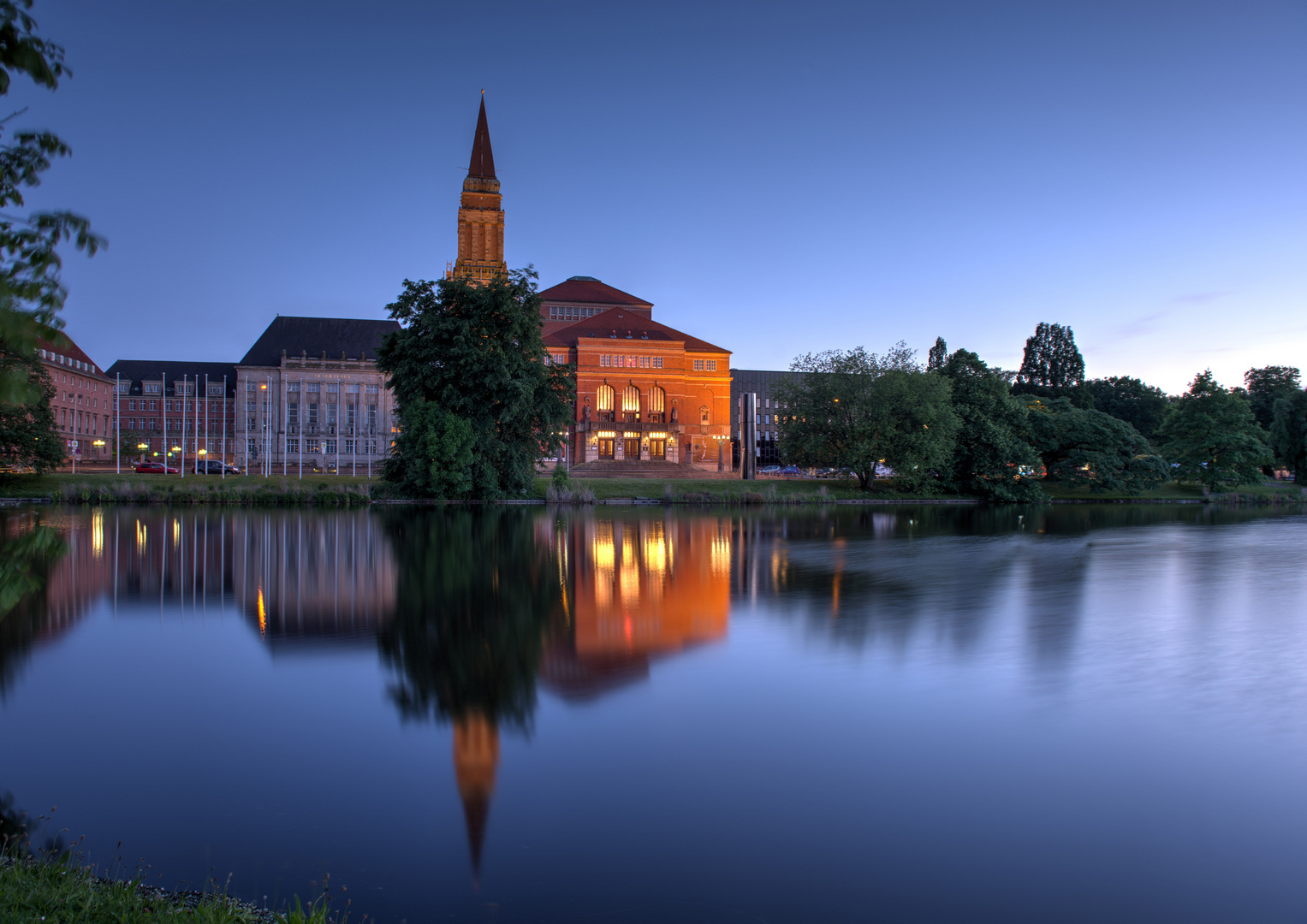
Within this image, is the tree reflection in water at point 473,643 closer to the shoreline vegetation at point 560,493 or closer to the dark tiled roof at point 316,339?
the shoreline vegetation at point 560,493

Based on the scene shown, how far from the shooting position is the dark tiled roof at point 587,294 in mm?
86000

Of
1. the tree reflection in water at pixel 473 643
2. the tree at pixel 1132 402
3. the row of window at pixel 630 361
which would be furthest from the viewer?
the tree at pixel 1132 402

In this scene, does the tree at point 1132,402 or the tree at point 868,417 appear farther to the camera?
the tree at point 1132,402

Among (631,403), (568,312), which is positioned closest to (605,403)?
(631,403)

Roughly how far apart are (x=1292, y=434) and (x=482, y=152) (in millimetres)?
83502

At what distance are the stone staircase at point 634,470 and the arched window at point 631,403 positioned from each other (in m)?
7.12

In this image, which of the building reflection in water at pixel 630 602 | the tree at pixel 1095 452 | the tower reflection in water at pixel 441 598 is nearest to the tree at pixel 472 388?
the tower reflection in water at pixel 441 598

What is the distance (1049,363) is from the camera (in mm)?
94500

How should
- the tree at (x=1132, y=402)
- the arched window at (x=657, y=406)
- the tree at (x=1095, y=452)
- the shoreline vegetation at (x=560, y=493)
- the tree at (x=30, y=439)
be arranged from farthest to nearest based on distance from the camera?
the tree at (x=1132, y=402)
the arched window at (x=657, y=406)
the tree at (x=1095, y=452)
the tree at (x=30, y=439)
the shoreline vegetation at (x=560, y=493)

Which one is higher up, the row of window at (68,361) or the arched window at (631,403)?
the row of window at (68,361)

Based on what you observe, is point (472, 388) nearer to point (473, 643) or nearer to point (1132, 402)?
point (473, 643)

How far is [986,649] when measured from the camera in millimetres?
9625

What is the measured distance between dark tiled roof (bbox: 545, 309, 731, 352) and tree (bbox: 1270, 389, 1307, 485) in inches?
1967

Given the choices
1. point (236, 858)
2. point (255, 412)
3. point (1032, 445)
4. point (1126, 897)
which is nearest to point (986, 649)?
point (1126, 897)
